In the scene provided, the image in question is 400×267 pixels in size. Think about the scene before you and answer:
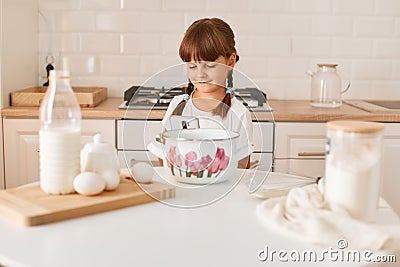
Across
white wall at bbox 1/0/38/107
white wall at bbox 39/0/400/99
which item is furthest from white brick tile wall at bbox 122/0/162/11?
white wall at bbox 1/0/38/107

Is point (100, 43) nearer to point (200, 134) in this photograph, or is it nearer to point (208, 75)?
point (208, 75)

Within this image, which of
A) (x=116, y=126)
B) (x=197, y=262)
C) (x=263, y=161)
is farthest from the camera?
(x=116, y=126)

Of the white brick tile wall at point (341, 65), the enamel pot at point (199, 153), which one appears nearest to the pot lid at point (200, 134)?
the enamel pot at point (199, 153)

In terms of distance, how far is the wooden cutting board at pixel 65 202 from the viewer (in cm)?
130

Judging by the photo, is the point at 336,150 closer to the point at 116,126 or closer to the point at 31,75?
the point at 116,126

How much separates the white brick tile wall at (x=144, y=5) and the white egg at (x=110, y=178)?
6.24 ft

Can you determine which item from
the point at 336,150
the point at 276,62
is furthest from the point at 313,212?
the point at 276,62

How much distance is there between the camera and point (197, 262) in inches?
43.4

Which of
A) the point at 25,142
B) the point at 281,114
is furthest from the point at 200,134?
the point at 25,142

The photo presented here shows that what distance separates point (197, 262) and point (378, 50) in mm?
2491

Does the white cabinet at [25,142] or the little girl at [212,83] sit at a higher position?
the little girl at [212,83]

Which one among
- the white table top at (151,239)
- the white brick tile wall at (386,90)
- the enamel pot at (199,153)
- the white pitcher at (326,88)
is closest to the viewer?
the white table top at (151,239)

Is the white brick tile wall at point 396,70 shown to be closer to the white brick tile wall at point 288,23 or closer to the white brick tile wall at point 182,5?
the white brick tile wall at point 288,23

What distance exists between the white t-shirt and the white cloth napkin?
1.17ft
